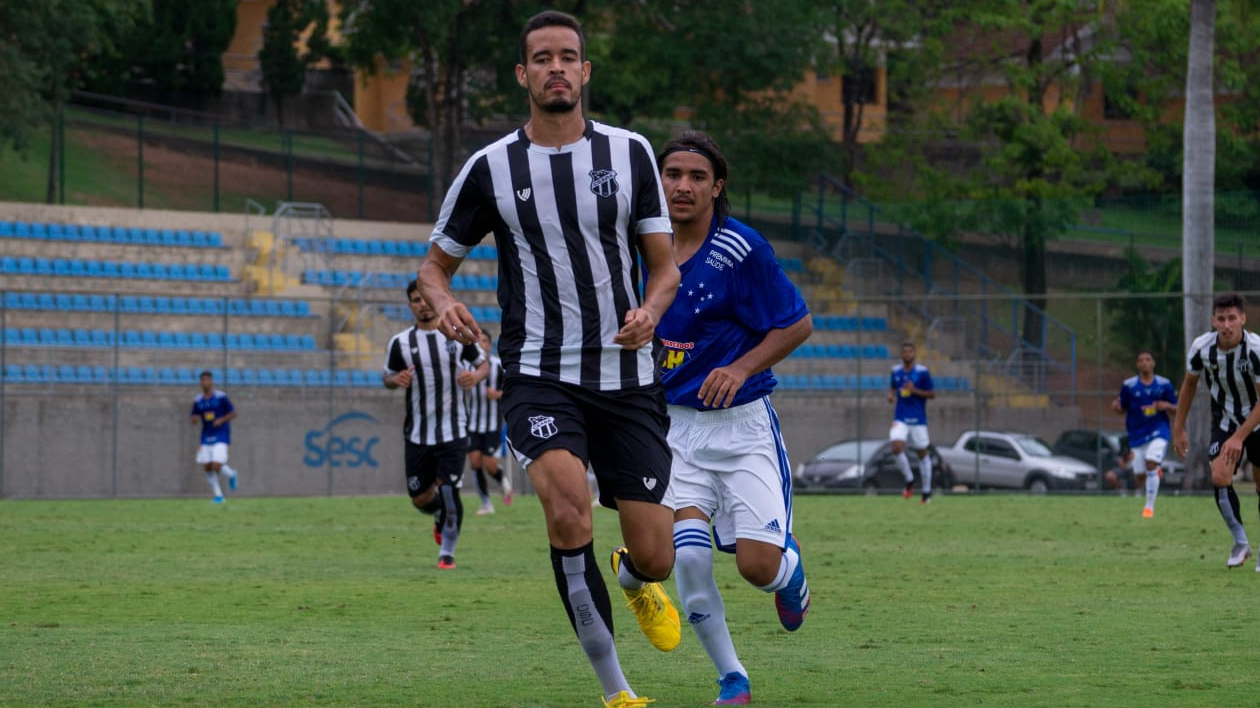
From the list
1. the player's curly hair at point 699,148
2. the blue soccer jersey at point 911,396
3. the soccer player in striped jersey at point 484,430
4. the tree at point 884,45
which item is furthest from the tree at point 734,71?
the player's curly hair at point 699,148

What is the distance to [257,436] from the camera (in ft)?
101

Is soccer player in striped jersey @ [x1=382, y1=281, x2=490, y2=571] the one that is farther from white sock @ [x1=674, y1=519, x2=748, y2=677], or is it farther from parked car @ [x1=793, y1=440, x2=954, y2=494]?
parked car @ [x1=793, y1=440, x2=954, y2=494]

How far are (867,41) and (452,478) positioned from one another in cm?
3358

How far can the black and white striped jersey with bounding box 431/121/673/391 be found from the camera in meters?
6.24

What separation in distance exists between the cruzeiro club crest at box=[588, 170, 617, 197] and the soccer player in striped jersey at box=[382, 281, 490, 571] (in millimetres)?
7506

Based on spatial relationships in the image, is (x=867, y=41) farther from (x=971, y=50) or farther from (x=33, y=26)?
(x=33, y=26)

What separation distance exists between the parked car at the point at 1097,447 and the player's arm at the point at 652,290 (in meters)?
24.5

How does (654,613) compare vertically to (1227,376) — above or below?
below

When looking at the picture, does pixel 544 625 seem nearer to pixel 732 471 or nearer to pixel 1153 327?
pixel 732 471

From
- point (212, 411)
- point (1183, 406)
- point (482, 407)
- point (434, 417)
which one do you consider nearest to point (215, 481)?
point (212, 411)

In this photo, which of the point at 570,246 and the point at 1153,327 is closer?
the point at 570,246

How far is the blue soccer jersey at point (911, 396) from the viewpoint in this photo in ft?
86.8

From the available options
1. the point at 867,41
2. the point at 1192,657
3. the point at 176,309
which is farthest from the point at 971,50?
the point at 1192,657

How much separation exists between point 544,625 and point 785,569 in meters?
2.70
